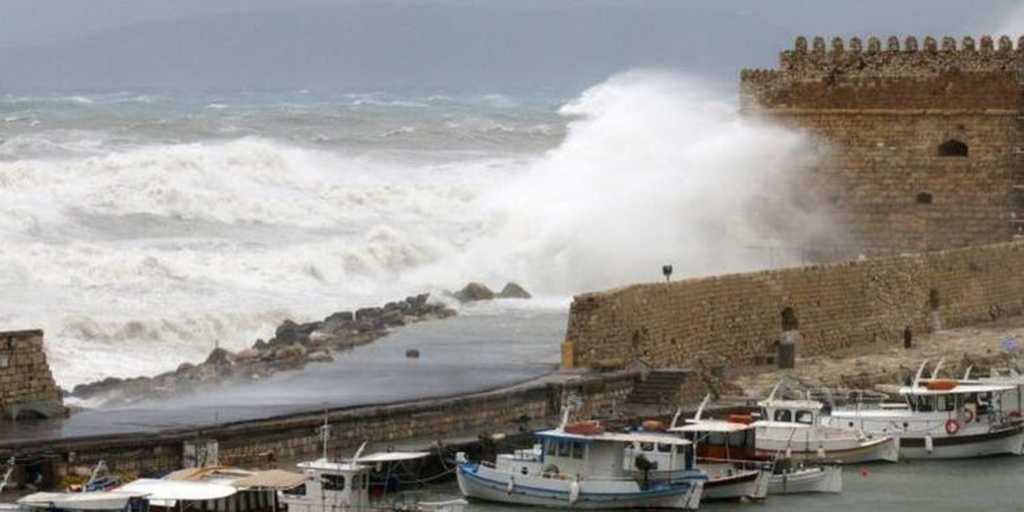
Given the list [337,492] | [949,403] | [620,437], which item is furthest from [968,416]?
[337,492]

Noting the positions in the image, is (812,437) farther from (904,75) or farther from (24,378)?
(904,75)

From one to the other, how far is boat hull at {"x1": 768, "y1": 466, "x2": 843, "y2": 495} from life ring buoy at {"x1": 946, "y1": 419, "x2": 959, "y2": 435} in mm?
3239

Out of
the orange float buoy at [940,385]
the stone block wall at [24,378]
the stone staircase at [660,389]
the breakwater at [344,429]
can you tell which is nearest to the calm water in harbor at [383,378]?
the stone block wall at [24,378]

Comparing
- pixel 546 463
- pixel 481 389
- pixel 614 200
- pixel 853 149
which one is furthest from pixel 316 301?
pixel 546 463

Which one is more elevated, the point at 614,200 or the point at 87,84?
the point at 87,84

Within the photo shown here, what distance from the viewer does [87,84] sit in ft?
604

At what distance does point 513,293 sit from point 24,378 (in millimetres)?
16505

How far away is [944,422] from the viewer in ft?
104

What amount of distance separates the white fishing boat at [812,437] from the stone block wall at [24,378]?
719 cm

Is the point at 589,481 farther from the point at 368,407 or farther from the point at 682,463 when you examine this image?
the point at 368,407

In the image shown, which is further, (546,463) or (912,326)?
(912,326)

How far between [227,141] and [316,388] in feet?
142

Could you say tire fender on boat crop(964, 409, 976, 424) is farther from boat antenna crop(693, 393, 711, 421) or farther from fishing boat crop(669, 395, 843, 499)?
fishing boat crop(669, 395, 843, 499)

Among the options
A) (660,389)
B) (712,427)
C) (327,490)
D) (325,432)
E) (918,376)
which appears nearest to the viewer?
(327,490)
